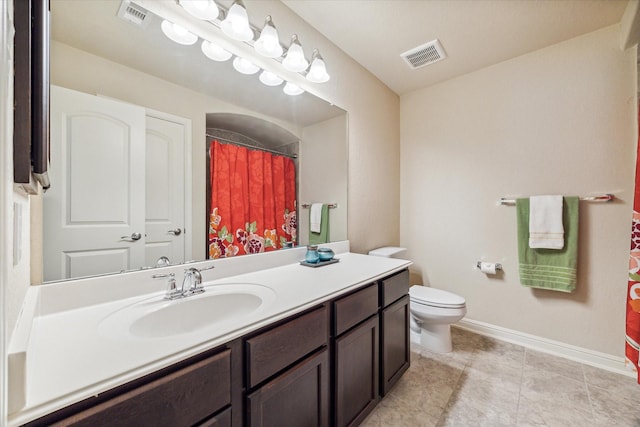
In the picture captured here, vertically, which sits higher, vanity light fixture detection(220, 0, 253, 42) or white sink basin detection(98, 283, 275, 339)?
vanity light fixture detection(220, 0, 253, 42)

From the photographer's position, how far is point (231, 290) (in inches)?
43.0

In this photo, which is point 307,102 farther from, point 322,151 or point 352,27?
point 352,27

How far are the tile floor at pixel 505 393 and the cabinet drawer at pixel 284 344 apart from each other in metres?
0.76

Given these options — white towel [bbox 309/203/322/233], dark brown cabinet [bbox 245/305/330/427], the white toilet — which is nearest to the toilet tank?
the white toilet

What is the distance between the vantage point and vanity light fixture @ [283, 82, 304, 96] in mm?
1646

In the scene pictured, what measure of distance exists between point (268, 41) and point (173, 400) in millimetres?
1616

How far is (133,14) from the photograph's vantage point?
104cm

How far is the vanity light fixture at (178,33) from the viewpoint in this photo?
113 centimetres

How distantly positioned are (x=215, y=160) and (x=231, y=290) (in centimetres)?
65

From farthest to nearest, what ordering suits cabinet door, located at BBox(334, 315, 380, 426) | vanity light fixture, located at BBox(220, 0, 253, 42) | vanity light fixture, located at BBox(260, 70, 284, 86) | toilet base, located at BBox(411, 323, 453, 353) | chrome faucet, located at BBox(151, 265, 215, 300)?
toilet base, located at BBox(411, 323, 453, 353) → vanity light fixture, located at BBox(260, 70, 284, 86) → vanity light fixture, located at BBox(220, 0, 253, 42) → cabinet door, located at BBox(334, 315, 380, 426) → chrome faucet, located at BBox(151, 265, 215, 300)

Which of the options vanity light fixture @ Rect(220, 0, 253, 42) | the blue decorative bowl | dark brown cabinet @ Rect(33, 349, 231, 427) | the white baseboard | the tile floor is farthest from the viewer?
the white baseboard

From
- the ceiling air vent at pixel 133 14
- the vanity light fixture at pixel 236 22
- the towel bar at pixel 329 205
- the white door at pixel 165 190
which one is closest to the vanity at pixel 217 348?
the white door at pixel 165 190

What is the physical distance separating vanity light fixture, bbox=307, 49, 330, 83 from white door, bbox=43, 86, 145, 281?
41.9 inches

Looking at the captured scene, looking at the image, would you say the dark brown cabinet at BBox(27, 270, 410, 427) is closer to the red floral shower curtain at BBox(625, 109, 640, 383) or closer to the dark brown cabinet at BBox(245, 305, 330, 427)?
the dark brown cabinet at BBox(245, 305, 330, 427)
